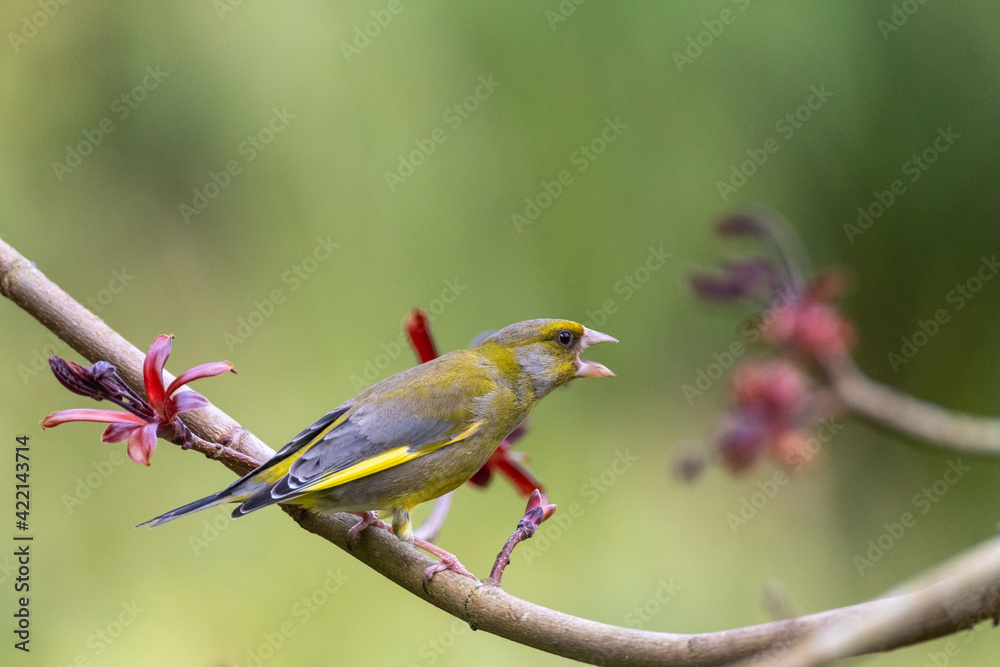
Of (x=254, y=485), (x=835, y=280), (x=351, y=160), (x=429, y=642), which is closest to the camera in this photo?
(x=835, y=280)

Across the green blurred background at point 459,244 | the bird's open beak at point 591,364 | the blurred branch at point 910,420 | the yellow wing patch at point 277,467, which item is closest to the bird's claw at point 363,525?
the yellow wing patch at point 277,467

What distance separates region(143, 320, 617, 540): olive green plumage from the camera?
1.48 m

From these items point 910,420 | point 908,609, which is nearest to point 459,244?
point 910,420

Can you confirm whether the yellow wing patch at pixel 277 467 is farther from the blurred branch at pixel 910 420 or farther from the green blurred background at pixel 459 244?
the green blurred background at pixel 459 244

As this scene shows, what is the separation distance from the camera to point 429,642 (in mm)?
2783

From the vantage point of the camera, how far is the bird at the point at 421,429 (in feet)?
4.77

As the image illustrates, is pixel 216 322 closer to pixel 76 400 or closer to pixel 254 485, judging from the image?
pixel 76 400

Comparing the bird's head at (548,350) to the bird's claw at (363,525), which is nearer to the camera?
the bird's claw at (363,525)

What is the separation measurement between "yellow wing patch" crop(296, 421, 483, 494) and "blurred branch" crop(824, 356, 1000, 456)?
851 millimetres

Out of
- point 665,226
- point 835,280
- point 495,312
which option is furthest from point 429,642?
point 835,280

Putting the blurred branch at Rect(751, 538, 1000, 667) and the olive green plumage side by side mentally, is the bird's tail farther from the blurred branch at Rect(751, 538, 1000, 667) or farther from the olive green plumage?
the blurred branch at Rect(751, 538, 1000, 667)

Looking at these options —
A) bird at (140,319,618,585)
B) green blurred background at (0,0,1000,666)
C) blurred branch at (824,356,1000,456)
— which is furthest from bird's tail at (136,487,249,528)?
green blurred background at (0,0,1000,666)

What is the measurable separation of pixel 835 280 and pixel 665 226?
2228mm

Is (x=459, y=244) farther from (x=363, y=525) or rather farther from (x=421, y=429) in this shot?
(x=363, y=525)
